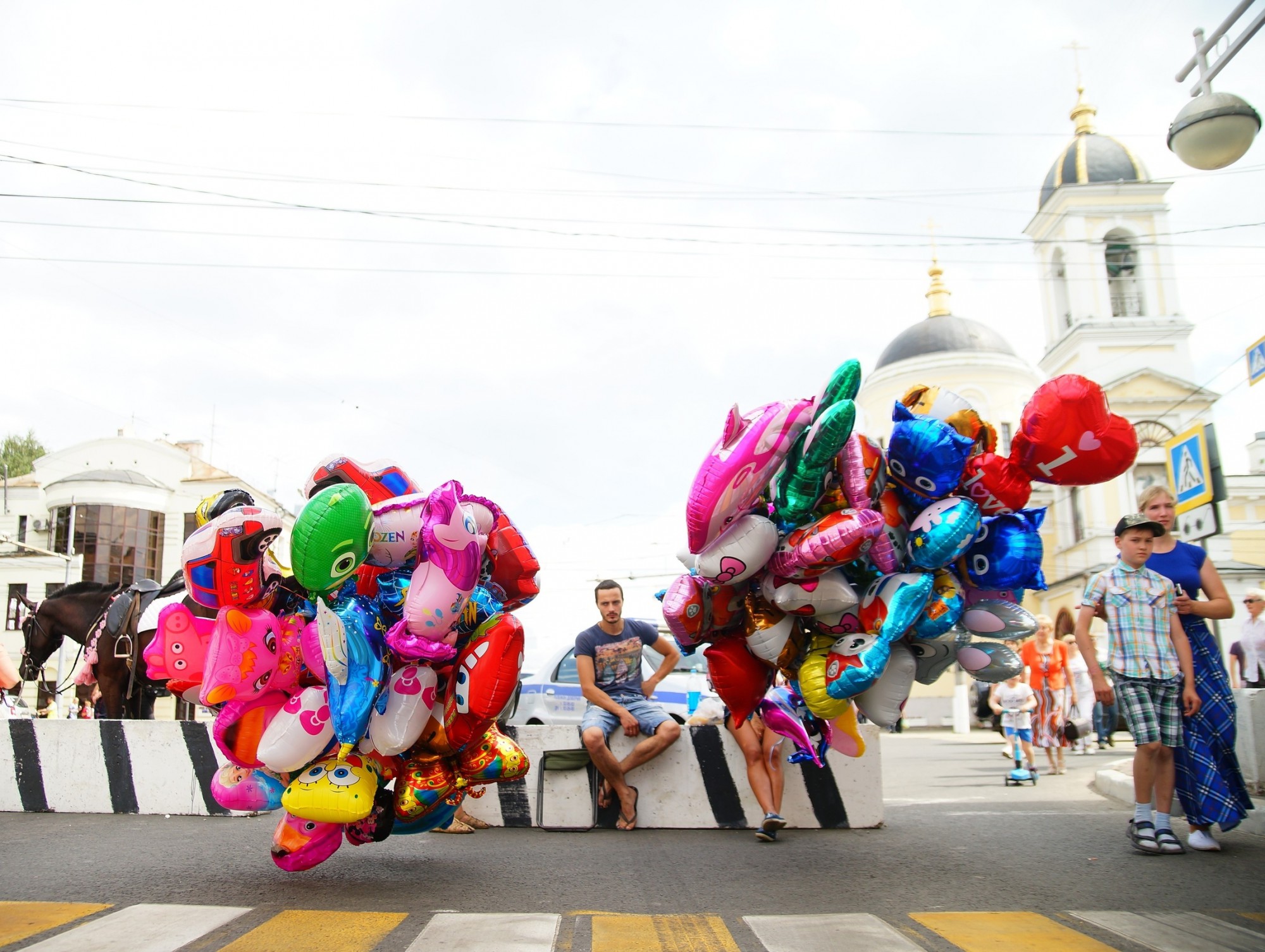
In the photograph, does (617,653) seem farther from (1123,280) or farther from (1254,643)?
(1123,280)

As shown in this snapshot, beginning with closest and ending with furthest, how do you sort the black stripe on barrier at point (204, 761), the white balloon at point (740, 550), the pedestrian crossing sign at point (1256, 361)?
the white balloon at point (740, 550)
the pedestrian crossing sign at point (1256, 361)
the black stripe on barrier at point (204, 761)

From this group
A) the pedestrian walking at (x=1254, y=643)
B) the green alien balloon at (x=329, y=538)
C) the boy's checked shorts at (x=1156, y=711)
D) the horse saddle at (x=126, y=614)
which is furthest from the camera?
the pedestrian walking at (x=1254, y=643)

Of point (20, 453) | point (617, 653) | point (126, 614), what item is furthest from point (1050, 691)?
point (20, 453)

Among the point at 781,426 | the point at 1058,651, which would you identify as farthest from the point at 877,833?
the point at 1058,651

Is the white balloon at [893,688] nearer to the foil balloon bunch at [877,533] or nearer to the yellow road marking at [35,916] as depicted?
the foil balloon bunch at [877,533]

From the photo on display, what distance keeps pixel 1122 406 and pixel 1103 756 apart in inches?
913

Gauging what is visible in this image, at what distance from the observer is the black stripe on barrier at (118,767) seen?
8508mm

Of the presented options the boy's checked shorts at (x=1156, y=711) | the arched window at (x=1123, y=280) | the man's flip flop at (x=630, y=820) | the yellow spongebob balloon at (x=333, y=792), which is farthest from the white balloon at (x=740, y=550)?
the arched window at (x=1123, y=280)

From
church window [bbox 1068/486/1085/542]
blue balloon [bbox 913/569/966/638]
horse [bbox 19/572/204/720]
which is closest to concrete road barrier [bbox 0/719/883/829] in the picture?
horse [bbox 19/572/204/720]

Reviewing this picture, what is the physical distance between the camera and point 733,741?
768cm

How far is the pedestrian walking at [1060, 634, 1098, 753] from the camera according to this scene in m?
13.0

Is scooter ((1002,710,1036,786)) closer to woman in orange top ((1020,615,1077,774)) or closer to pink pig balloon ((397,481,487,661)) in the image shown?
woman in orange top ((1020,615,1077,774))

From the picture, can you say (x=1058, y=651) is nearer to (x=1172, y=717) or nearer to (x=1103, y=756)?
(x=1103, y=756)

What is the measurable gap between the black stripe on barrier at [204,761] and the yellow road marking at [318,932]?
454 centimetres
